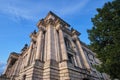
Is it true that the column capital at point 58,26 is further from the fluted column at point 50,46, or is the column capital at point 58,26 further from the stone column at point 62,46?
Result: the fluted column at point 50,46

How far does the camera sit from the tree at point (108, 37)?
9.47 meters

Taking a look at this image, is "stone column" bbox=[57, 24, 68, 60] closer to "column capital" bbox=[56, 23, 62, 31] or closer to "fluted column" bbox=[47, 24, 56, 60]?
"column capital" bbox=[56, 23, 62, 31]

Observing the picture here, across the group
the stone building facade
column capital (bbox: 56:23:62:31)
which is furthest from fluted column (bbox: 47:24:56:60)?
column capital (bbox: 56:23:62:31)

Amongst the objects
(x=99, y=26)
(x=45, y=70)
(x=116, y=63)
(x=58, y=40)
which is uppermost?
(x=58, y=40)

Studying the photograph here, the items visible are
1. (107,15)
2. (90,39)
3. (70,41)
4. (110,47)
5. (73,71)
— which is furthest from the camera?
(70,41)

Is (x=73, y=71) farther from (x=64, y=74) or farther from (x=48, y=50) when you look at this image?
(x=48, y=50)

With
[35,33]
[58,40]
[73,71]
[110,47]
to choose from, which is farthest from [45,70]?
[35,33]

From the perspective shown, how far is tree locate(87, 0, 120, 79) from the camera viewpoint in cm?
947

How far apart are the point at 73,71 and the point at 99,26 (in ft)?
25.3

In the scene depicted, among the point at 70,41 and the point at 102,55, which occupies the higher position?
the point at 70,41

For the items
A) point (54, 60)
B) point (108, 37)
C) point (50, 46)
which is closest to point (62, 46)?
point (50, 46)

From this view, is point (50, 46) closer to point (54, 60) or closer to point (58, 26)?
point (54, 60)

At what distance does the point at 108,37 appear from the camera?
35.7ft

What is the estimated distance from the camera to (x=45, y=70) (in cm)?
1505
